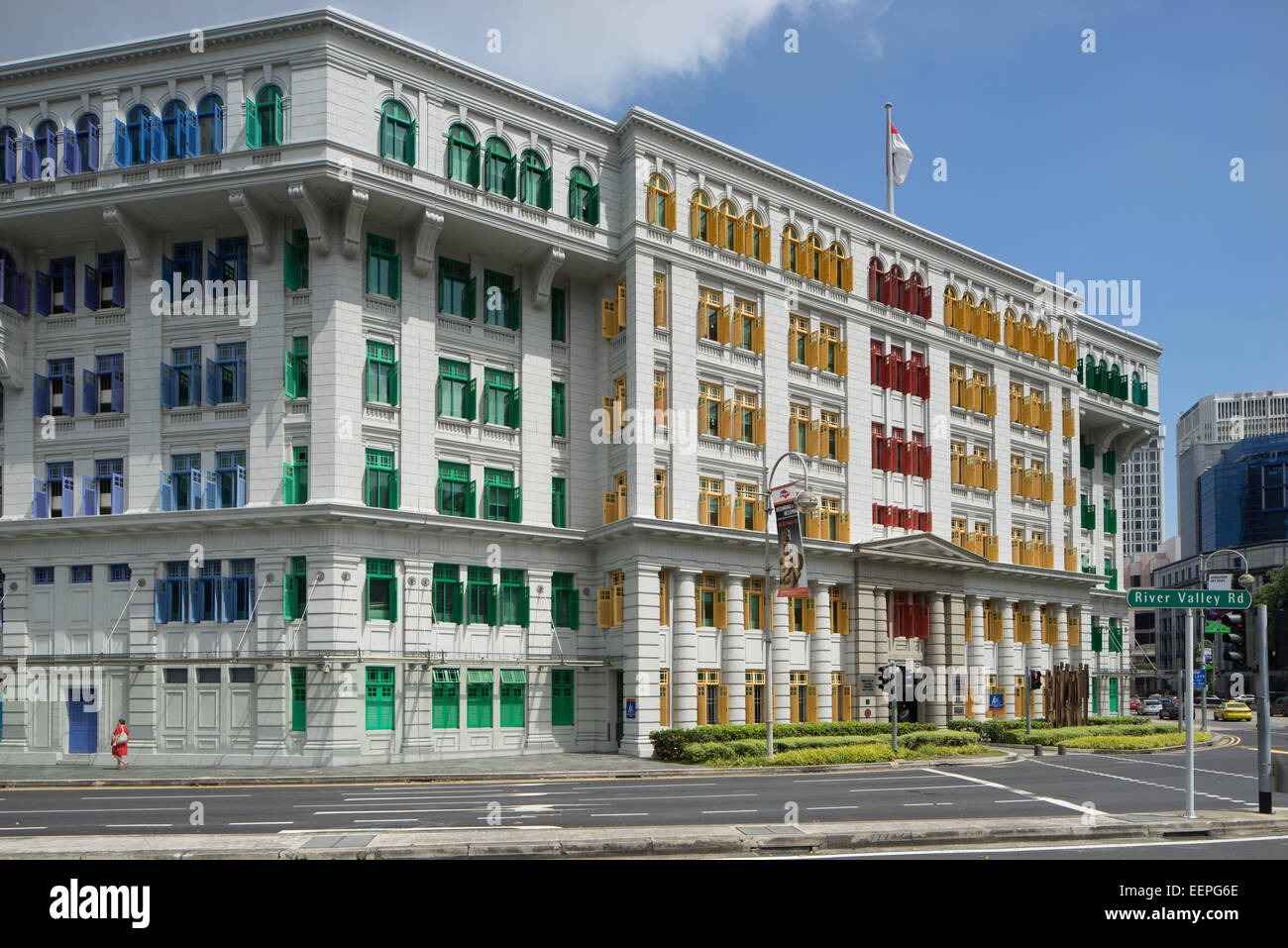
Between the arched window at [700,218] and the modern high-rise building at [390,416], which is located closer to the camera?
the modern high-rise building at [390,416]

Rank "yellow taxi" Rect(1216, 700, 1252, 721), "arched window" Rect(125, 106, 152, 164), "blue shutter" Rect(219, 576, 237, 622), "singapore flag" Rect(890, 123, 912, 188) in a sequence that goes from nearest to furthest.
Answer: "blue shutter" Rect(219, 576, 237, 622), "arched window" Rect(125, 106, 152, 164), "singapore flag" Rect(890, 123, 912, 188), "yellow taxi" Rect(1216, 700, 1252, 721)

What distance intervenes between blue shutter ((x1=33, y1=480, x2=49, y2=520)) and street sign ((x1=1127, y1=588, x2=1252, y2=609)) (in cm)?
3610

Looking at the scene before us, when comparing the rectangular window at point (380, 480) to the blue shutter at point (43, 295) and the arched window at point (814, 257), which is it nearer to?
the blue shutter at point (43, 295)

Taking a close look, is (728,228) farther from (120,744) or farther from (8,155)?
(120,744)

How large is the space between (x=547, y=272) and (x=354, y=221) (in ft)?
26.5

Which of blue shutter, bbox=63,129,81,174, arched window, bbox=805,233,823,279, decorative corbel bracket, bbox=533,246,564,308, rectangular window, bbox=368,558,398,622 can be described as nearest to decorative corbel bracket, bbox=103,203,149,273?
blue shutter, bbox=63,129,81,174

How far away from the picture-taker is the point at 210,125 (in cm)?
3897

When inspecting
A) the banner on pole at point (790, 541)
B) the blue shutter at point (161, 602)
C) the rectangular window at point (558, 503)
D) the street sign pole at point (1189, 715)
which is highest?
the rectangular window at point (558, 503)

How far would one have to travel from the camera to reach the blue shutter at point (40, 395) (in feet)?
132

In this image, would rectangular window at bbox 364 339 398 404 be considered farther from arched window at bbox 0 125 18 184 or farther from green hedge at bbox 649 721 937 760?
green hedge at bbox 649 721 937 760

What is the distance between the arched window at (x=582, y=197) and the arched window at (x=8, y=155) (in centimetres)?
2036

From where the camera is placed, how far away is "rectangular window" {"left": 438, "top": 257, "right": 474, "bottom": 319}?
42031 mm

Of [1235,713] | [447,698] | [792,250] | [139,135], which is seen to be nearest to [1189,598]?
[447,698]

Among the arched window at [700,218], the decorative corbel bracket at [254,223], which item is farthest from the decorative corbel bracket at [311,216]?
the arched window at [700,218]
